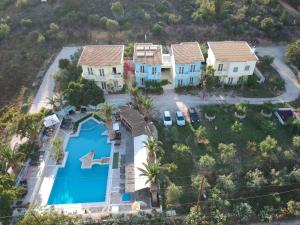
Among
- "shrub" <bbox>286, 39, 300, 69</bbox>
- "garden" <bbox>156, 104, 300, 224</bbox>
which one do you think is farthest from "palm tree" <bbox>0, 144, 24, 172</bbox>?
"shrub" <bbox>286, 39, 300, 69</bbox>

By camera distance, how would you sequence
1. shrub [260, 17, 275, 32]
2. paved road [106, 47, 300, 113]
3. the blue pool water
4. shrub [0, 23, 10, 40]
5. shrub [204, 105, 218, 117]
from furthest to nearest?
1. shrub [0, 23, 10, 40]
2. shrub [260, 17, 275, 32]
3. paved road [106, 47, 300, 113]
4. shrub [204, 105, 218, 117]
5. the blue pool water

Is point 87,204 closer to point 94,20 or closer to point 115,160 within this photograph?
point 115,160

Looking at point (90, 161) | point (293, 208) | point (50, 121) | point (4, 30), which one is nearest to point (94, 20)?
point (4, 30)

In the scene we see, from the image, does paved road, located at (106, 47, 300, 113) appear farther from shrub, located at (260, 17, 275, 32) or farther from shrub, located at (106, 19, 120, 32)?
shrub, located at (106, 19, 120, 32)

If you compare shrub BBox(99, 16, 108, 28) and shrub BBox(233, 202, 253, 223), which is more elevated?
shrub BBox(99, 16, 108, 28)

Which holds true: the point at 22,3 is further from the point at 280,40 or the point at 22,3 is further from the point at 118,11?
the point at 280,40

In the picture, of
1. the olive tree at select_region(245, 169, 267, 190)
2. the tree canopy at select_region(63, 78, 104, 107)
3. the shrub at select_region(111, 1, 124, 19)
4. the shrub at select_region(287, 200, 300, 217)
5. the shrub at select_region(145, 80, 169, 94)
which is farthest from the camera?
the shrub at select_region(111, 1, 124, 19)

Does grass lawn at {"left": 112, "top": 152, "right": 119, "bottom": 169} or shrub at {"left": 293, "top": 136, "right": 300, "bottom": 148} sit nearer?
grass lawn at {"left": 112, "top": 152, "right": 119, "bottom": 169}

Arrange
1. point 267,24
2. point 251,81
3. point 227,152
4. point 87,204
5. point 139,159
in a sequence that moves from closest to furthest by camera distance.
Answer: point 87,204 < point 139,159 < point 227,152 < point 251,81 < point 267,24
